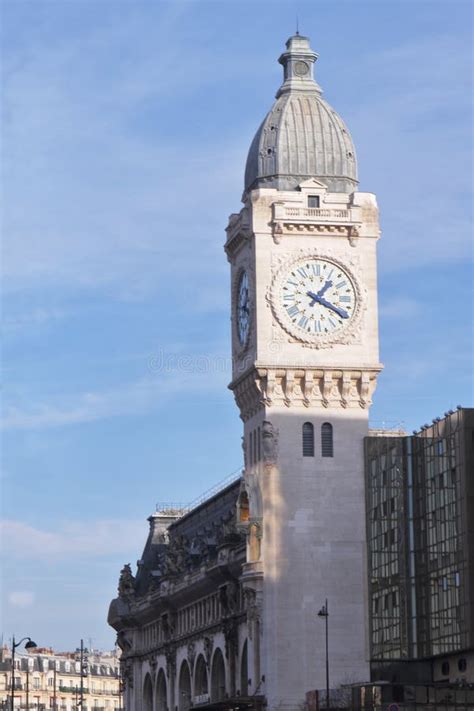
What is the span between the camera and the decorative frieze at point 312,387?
13825 centimetres

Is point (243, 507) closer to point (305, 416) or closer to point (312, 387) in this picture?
point (305, 416)

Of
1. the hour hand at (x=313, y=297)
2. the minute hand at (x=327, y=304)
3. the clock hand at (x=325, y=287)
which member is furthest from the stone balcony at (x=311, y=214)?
the minute hand at (x=327, y=304)

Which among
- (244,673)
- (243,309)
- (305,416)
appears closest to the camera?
(305,416)

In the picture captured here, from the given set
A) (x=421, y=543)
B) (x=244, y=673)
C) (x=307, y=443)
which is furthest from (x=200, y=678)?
(x=421, y=543)

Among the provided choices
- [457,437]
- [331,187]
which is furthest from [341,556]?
[331,187]

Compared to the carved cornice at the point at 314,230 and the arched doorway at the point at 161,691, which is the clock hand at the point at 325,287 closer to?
the carved cornice at the point at 314,230

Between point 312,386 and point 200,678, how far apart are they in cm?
4142

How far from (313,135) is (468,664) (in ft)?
128

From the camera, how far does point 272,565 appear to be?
137 m

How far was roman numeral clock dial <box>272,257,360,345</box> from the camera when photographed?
13912cm

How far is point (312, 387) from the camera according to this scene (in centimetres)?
13875

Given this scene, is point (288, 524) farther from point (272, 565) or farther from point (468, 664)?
point (468, 664)

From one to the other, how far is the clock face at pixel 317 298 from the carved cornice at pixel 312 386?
9.44ft

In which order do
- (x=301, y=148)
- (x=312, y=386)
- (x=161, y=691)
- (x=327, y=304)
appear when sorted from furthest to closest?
(x=161, y=691)
(x=301, y=148)
(x=327, y=304)
(x=312, y=386)
